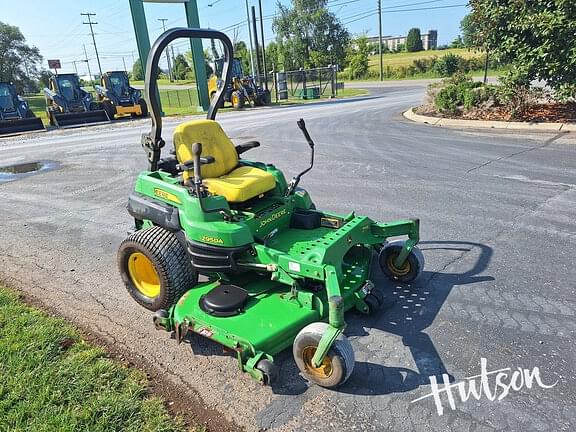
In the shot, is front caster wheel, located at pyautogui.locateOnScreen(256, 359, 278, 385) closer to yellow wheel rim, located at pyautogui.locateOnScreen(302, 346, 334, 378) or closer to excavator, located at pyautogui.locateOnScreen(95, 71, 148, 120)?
yellow wheel rim, located at pyautogui.locateOnScreen(302, 346, 334, 378)

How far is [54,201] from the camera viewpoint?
23.5 ft

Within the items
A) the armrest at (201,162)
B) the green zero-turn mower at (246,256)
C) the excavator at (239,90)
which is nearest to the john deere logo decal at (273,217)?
the green zero-turn mower at (246,256)

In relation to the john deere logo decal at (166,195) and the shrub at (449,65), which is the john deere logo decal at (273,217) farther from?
the shrub at (449,65)

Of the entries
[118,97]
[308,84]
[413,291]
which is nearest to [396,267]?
[413,291]

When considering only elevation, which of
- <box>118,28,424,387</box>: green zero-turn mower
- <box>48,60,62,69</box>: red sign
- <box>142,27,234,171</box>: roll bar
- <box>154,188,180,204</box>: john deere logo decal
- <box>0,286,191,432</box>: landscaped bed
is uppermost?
<box>48,60,62,69</box>: red sign

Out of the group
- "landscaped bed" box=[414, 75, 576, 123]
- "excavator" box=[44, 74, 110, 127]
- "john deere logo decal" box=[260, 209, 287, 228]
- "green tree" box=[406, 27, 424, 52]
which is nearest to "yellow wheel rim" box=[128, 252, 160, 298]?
"john deere logo decal" box=[260, 209, 287, 228]

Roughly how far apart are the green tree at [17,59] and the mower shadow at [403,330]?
60.3 m

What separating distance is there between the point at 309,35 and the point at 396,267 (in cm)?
5331

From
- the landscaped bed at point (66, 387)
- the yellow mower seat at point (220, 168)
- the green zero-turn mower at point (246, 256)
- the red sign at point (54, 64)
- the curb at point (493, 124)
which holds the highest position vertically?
the red sign at point (54, 64)

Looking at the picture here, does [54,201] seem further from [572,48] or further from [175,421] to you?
[572,48]

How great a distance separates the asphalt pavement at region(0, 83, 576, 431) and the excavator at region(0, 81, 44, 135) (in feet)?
37.0

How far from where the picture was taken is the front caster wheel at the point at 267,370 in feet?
8.36

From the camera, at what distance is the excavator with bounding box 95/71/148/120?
2066 cm

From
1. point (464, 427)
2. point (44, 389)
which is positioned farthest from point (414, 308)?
point (44, 389)
